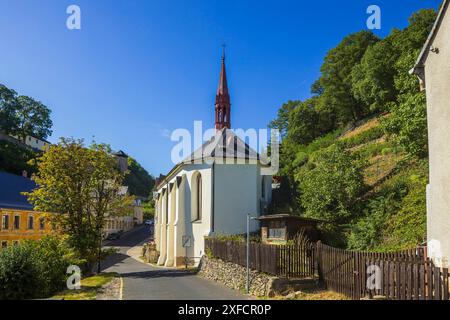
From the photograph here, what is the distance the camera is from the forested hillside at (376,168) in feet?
73.9

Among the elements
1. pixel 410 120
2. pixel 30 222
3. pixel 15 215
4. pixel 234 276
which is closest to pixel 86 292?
pixel 234 276

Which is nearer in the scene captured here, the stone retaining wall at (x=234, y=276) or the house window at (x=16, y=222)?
the stone retaining wall at (x=234, y=276)

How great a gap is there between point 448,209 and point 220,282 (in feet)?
39.1

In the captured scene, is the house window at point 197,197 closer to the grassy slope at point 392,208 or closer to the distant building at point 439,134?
the grassy slope at point 392,208

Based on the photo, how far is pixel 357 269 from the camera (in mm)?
12875

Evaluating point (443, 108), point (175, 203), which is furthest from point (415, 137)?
point (175, 203)

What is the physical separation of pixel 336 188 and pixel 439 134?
43.0 ft

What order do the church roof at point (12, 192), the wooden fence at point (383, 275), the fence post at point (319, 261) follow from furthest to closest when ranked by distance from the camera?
1. the church roof at point (12, 192)
2. the fence post at point (319, 261)
3. the wooden fence at point (383, 275)

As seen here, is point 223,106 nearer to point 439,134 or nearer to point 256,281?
point 256,281

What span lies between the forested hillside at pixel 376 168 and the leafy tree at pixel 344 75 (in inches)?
41.7

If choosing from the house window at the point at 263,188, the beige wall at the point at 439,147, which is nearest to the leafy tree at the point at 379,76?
the house window at the point at 263,188

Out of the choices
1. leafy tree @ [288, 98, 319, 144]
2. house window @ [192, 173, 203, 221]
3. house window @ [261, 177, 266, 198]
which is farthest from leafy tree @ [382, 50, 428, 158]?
leafy tree @ [288, 98, 319, 144]
